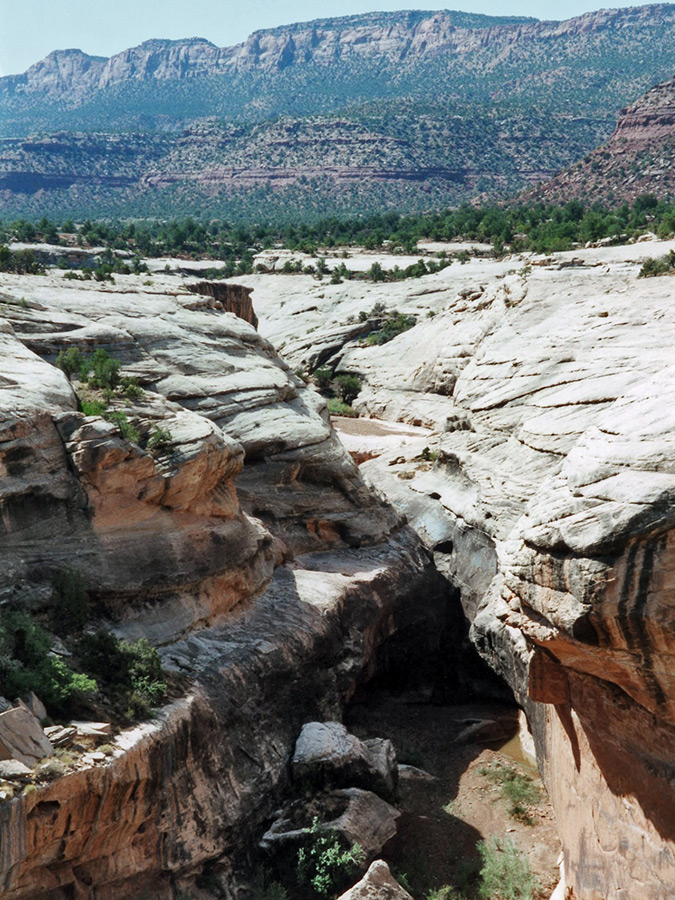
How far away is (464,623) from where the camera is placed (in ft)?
98.1

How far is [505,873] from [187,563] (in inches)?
386

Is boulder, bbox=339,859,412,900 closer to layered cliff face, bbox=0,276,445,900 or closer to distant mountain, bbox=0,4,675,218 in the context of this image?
layered cliff face, bbox=0,276,445,900

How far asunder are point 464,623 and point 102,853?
14517 mm

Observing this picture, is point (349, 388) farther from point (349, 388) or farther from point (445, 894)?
point (445, 894)

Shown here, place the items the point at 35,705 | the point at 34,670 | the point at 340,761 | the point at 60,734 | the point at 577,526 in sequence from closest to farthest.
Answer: the point at 577,526, the point at 60,734, the point at 35,705, the point at 34,670, the point at 340,761

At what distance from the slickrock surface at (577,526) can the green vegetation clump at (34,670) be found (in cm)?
854

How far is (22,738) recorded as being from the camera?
663 inches

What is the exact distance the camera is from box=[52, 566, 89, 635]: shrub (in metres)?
20.9

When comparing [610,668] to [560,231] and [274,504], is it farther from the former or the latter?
[560,231]

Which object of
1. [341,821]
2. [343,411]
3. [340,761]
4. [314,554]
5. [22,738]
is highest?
[22,738]

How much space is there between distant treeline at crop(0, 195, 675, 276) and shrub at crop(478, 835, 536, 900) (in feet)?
169

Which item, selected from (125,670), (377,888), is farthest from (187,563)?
(377,888)

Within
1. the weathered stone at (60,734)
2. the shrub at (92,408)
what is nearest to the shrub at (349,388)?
the shrub at (92,408)

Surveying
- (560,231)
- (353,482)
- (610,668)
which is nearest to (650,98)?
(560,231)
